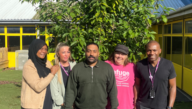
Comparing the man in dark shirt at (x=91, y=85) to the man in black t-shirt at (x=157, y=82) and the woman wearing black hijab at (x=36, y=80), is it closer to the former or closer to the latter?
the woman wearing black hijab at (x=36, y=80)

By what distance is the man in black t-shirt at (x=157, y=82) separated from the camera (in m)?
2.77

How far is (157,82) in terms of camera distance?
109 inches

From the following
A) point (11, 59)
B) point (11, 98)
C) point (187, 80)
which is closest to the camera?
point (11, 98)

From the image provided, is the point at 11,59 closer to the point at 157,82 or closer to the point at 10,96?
the point at 10,96

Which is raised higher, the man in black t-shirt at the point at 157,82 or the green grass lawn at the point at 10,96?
the man in black t-shirt at the point at 157,82

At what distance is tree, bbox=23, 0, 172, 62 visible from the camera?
313 centimetres

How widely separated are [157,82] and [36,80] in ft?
5.23

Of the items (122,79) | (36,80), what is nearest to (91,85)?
(122,79)

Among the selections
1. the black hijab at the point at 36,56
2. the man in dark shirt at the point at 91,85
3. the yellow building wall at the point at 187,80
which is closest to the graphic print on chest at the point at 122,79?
the man in dark shirt at the point at 91,85

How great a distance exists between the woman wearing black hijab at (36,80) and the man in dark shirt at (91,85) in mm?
291

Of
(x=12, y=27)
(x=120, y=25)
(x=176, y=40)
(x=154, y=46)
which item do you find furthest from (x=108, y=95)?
(x=12, y=27)

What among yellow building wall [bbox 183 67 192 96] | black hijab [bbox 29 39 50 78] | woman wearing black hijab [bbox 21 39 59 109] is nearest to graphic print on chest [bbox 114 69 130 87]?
woman wearing black hijab [bbox 21 39 59 109]

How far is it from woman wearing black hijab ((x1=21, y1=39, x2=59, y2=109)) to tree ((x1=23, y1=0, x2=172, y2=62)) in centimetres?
55

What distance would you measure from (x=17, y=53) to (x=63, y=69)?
10.0 m
